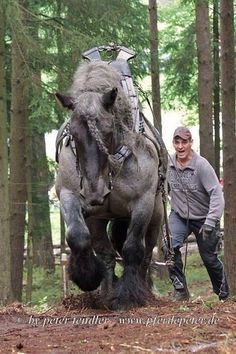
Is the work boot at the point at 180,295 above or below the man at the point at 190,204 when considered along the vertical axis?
below

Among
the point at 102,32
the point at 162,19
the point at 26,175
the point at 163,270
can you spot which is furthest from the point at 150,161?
the point at 162,19

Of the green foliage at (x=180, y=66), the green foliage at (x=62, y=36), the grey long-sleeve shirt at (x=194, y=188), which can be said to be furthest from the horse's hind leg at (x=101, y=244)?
the green foliage at (x=180, y=66)

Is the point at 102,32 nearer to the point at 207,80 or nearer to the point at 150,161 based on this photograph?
the point at 207,80

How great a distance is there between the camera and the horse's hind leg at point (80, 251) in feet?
22.4

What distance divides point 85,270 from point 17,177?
8.22m

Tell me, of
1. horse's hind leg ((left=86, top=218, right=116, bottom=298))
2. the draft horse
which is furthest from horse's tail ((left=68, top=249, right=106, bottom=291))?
horse's hind leg ((left=86, top=218, right=116, bottom=298))

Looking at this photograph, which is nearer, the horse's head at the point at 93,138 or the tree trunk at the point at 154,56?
the horse's head at the point at 93,138

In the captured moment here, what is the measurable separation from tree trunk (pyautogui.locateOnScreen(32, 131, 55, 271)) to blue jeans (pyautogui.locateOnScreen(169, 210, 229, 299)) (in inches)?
264

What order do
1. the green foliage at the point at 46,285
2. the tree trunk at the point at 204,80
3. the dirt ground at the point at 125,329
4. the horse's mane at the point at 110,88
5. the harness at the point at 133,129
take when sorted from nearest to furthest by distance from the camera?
the dirt ground at the point at 125,329
the horse's mane at the point at 110,88
the harness at the point at 133,129
the tree trunk at the point at 204,80
the green foliage at the point at 46,285

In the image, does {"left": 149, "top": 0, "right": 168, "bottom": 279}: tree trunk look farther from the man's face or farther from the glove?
the glove

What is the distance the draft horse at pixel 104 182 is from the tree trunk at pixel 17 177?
7.00 m

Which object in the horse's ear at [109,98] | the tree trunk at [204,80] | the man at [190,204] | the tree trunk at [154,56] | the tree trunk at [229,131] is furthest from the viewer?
the tree trunk at [154,56]

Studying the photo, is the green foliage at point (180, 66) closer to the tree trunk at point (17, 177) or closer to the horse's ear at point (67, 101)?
the tree trunk at point (17, 177)

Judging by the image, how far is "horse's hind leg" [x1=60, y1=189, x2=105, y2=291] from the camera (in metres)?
6.84
